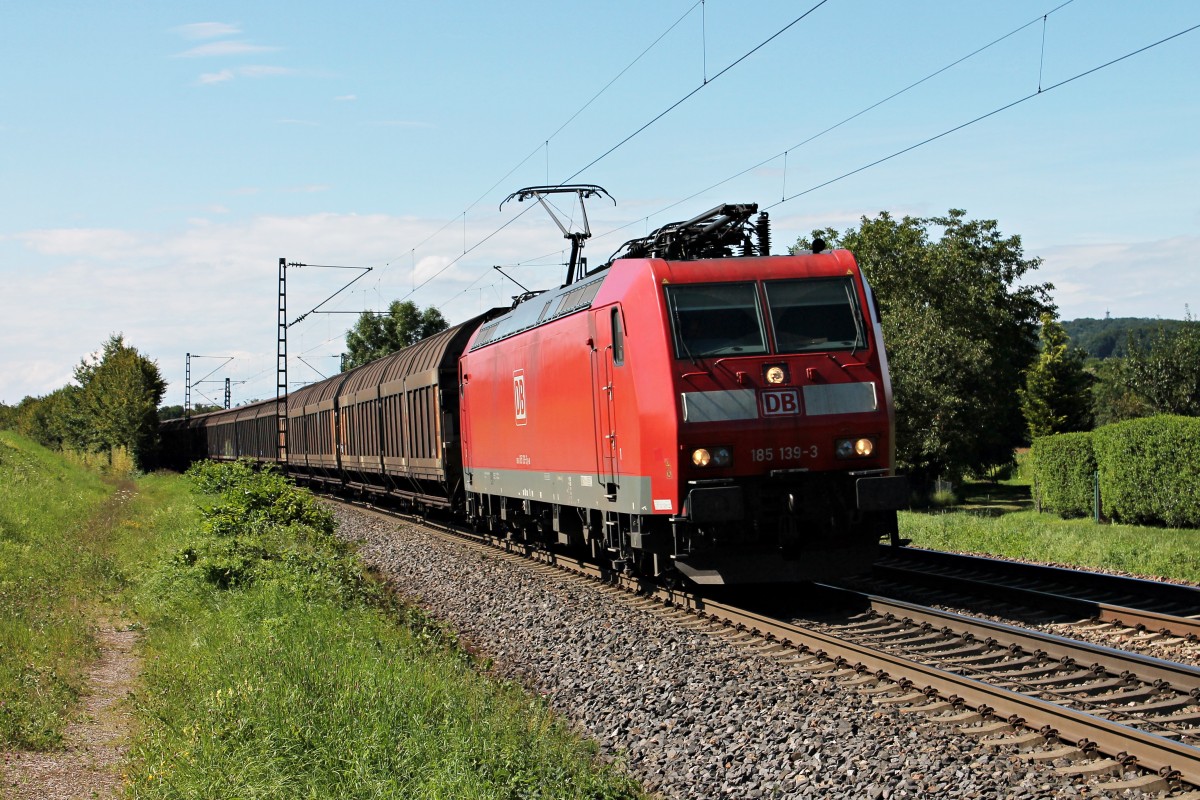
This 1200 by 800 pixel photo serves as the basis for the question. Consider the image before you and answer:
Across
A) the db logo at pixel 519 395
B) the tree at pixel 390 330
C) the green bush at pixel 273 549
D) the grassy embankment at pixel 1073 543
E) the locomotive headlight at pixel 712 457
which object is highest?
the tree at pixel 390 330

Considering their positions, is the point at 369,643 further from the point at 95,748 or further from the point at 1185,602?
the point at 1185,602

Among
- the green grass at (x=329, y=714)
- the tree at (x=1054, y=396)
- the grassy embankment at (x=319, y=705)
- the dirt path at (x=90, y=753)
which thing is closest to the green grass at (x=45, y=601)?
the dirt path at (x=90, y=753)

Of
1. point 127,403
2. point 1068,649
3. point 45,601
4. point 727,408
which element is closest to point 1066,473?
point 727,408

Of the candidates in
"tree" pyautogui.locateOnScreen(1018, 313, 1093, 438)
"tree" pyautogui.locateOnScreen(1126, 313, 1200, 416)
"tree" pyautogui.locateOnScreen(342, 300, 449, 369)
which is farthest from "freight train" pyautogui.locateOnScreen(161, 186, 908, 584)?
"tree" pyautogui.locateOnScreen(342, 300, 449, 369)

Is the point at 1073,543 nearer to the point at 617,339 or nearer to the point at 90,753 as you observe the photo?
the point at 617,339

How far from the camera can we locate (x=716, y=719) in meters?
7.63

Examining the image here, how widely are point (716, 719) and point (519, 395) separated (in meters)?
9.28

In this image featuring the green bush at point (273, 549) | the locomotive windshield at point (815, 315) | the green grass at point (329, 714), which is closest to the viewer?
the green grass at point (329, 714)

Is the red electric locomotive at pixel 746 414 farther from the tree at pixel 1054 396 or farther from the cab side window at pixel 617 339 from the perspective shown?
the tree at pixel 1054 396

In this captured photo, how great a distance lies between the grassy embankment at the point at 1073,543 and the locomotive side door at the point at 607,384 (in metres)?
6.78

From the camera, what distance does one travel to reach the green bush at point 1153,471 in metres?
23.9

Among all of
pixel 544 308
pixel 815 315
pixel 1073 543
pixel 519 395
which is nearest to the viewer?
pixel 815 315

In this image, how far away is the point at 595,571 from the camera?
15.0 meters

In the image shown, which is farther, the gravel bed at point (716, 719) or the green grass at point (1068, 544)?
the green grass at point (1068, 544)
